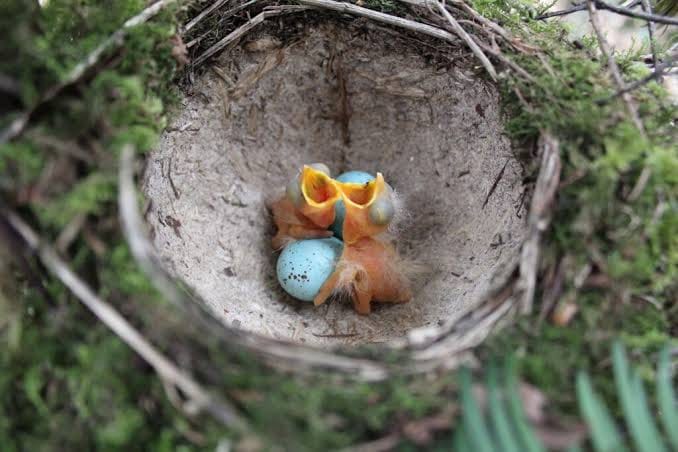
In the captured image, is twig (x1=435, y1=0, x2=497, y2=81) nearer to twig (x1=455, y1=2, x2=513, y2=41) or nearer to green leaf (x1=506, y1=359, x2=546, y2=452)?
twig (x1=455, y1=2, x2=513, y2=41)

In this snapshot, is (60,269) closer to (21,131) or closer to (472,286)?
(21,131)

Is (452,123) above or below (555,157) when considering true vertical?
above

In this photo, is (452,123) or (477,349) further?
(452,123)

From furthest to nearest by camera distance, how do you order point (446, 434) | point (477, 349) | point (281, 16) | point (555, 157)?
point (281, 16), point (555, 157), point (477, 349), point (446, 434)

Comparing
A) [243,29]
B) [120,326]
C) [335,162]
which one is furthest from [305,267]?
[120,326]

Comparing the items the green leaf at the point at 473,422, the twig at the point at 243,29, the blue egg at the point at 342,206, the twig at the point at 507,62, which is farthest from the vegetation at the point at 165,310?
the blue egg at the point at 342,206

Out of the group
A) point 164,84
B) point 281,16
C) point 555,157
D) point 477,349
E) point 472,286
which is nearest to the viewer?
point 477,349

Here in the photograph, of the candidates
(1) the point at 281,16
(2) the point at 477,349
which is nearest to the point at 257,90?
(1) the point at 281,16

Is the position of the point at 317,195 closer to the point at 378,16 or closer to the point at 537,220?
the point at 378,16
